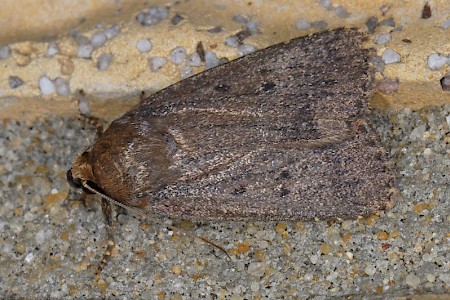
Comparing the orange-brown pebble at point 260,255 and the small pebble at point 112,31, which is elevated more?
the small pebble at point 112,31

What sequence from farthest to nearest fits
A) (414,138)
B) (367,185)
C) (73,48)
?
(73,48), (414,138), (367,185)

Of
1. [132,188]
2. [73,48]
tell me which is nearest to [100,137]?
[132,188]

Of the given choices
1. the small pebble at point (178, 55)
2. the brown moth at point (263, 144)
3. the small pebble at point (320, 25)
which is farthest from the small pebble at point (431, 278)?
the small pebble at point (178, 55)

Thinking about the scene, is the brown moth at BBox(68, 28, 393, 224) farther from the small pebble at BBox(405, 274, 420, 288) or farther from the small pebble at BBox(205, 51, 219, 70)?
the small pebble at BBox(405, 274, 420, 288)

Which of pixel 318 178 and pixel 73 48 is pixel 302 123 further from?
pixel 73 48

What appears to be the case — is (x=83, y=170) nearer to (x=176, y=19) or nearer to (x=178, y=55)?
(x=178, y=55)

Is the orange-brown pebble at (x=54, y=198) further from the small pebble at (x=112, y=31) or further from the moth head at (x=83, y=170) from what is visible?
the small pebble at (x=112, y=31)

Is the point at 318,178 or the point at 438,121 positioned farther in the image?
the point at 438,121
